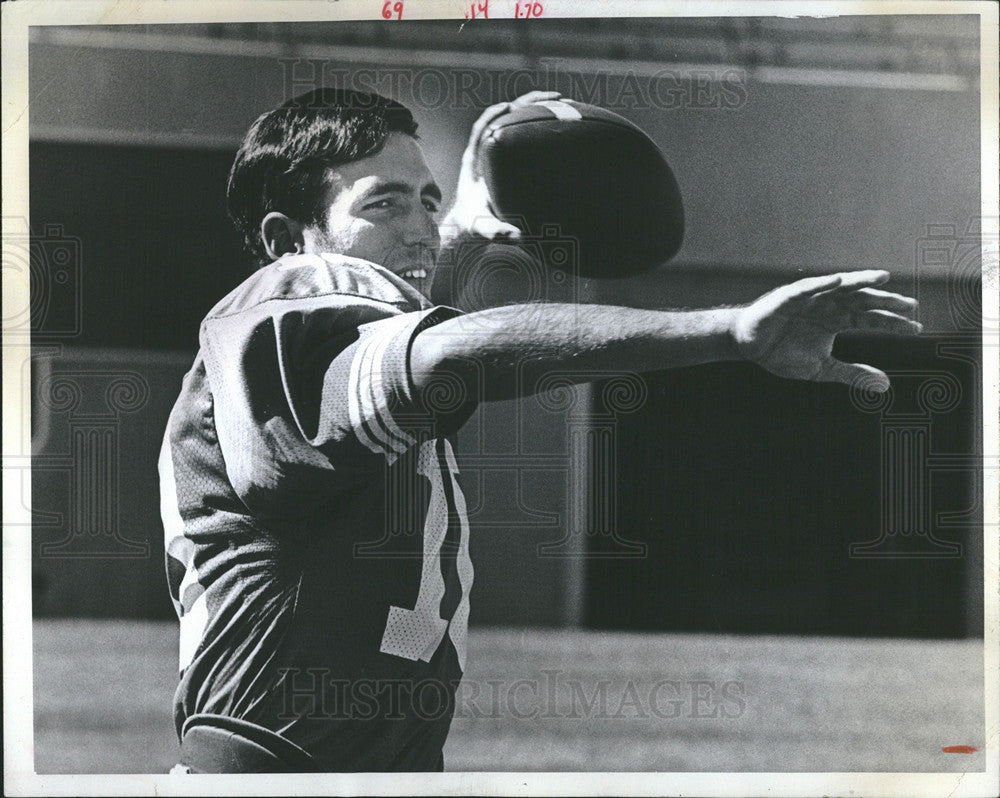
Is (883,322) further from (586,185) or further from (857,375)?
(586,185)

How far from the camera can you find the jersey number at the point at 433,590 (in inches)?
105

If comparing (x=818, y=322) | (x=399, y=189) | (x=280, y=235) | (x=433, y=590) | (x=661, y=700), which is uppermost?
(x=399, y=189)

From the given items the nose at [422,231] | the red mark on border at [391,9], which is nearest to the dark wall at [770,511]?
the nose at [422,231]

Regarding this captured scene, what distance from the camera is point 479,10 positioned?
2752mm

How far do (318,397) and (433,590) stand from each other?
64 centimetres

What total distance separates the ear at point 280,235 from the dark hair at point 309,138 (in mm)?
19

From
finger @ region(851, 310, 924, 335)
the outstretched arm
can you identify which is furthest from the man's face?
finger @ region(851, 310, 924, 335)

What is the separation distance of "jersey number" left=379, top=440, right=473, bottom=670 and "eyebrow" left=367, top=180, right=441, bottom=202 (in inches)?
28.0

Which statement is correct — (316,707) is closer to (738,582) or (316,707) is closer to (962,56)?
(738,582)

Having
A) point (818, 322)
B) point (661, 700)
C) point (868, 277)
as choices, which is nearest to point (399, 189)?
point (818, 322)

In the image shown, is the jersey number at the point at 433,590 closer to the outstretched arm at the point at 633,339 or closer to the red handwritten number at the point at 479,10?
the outstretched arm at the point at 633,339

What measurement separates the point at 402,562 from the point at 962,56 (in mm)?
2165

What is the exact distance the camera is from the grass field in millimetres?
2678

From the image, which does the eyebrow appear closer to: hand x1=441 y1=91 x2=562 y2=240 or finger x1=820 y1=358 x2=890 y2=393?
hand x1=441 y1=91 x2=562 y2=240
